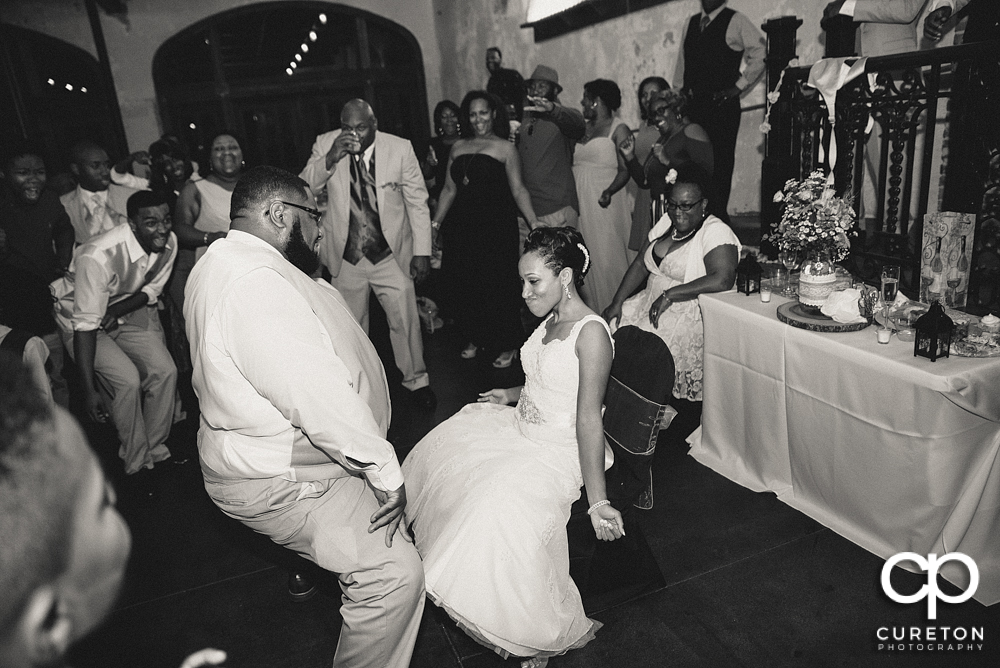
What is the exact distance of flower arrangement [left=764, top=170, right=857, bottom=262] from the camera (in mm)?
2469

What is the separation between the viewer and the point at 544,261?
7.26ft

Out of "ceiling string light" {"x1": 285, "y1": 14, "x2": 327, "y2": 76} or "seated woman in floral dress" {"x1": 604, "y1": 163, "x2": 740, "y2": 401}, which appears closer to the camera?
"seated woman in floral dress" {"x1": 604, "y1": 163, "x2": 740, "y2": 401}

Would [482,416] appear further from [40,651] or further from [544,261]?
[40,651]

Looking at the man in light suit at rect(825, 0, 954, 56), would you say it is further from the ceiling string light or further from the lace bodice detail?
the ceiling string light

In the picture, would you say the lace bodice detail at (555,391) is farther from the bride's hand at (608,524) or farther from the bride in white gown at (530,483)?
the bride's hand at (608,524)

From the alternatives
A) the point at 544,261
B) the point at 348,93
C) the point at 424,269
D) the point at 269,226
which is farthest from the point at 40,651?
the point at 348,93

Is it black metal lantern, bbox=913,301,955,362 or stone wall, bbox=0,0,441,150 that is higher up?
stone wall, bbox=0,0,441,150

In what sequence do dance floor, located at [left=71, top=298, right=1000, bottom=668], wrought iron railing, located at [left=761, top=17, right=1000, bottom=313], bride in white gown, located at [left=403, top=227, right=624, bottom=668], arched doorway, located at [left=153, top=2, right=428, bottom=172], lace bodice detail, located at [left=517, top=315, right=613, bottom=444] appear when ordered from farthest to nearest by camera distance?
1. arched doorway, located at [left=153, top=2, right=428, bottom=172]
2. wrought iron railing, located at [left=761, top=17, right=1000, bottom=313]
3. lace bodice detail, located at [left=517, top=315, right=613, bottom=444]
4. dance floor, located at [left=71, top=298, right=1000, bottom=668]
5. bride in white gown, located at [left=403, top=227, right=624, bottom=668]

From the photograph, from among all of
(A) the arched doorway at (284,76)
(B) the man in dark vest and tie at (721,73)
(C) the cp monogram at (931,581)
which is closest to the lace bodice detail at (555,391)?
(C) the cp monogram at (931,581)

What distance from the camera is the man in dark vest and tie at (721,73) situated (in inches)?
156

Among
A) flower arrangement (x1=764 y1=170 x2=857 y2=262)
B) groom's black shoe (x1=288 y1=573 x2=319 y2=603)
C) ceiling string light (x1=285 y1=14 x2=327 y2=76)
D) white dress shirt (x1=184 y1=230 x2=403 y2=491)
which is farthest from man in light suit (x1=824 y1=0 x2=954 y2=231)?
ceiling string light (x1=285 y1=14 x2=327 y2=76)

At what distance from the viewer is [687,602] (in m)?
2.17

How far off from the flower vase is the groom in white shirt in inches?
65.4

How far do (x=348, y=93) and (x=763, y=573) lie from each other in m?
8.77
